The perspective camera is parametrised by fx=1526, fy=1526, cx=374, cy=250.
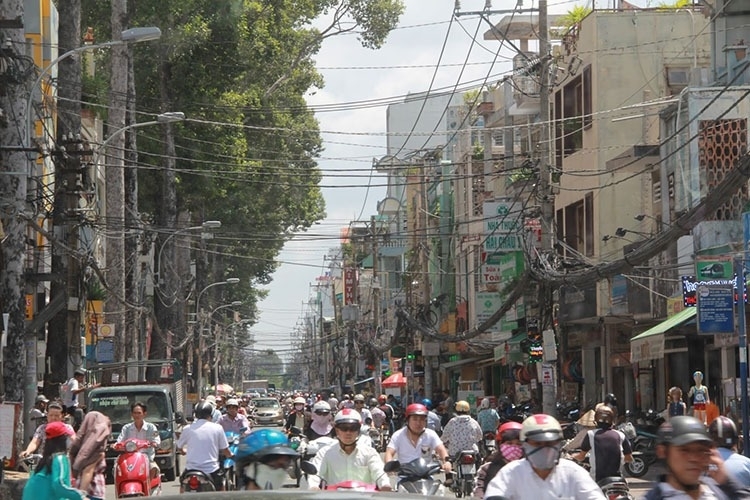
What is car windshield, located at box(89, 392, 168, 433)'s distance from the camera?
102 ft

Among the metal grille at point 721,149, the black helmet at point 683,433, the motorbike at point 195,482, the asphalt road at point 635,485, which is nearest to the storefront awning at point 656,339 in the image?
the metal grille at point 721,149

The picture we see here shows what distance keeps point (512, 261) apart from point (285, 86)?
11.2 metres

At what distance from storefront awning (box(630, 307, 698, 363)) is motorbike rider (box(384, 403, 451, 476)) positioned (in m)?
16.8

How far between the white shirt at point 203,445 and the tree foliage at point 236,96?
948 inches

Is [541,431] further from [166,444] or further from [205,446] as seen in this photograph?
[166,444]

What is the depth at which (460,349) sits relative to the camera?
6794 cm

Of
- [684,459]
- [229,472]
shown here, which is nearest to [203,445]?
[229,472]

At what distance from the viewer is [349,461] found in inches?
508

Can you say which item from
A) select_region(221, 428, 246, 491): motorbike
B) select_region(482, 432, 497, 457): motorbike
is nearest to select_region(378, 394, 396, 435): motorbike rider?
select_region(482, 432, 497, 457): motorbike

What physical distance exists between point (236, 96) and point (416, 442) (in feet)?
111

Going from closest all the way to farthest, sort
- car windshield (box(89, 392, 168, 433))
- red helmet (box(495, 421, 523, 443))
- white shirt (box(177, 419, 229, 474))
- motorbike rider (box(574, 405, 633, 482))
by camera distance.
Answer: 1. red helmet (box(495, 421, 523, 443))
2. motorbike rider (box(574, 405, 633, 482))
3. white shirt (box(177, 419, 229, 474))
4. car windshield (box(89, 392, 168, 433))

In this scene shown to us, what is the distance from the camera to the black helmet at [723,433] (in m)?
10.8

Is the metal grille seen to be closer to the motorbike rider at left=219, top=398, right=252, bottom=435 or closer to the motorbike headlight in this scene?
the motorbike headlight

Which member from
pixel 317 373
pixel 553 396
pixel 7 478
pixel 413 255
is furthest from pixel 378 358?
pixel 317 373
